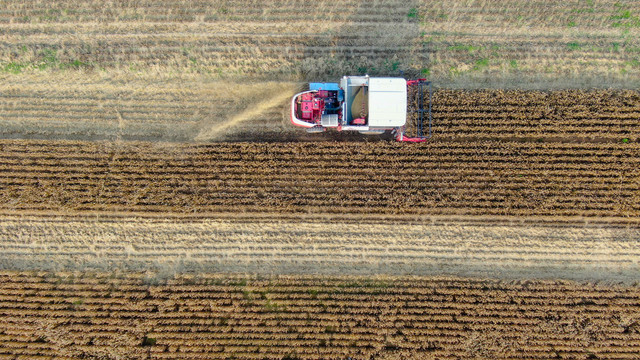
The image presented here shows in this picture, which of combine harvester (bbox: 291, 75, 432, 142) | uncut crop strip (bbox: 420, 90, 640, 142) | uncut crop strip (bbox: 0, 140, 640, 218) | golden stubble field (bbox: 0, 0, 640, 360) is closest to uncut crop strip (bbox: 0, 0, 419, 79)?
golden stubble field (bbox: 0, 0, 640, 360)

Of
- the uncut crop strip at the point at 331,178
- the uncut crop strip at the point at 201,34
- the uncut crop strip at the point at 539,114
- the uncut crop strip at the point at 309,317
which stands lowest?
the uncut crop strip at the point at 309,317

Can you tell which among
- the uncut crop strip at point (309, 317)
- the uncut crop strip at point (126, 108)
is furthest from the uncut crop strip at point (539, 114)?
the uncut crop strip at point (126, 108)

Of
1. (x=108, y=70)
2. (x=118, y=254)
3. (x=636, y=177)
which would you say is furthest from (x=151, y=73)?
(x=636, y=177)

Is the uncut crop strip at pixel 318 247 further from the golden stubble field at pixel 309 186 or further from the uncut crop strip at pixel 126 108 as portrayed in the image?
the uncut crop strip at pixel 126 108

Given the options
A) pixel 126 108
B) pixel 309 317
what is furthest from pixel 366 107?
pixel 126 108

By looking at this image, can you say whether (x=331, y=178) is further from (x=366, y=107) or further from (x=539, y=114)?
(x=539, y=114)

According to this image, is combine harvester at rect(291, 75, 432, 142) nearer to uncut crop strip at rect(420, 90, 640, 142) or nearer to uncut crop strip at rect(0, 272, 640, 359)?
uncut crop strip at rect(420, 90, 640, 142)

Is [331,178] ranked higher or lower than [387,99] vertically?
lower
